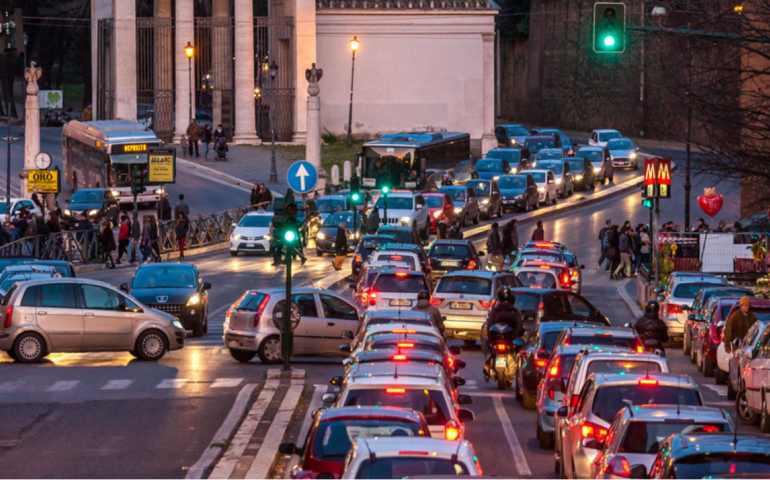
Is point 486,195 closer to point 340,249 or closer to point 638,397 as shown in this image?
point 340,249

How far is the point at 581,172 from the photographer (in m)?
67.8

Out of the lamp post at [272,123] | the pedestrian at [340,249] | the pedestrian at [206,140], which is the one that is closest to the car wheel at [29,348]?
the pedestrian at [340,249]

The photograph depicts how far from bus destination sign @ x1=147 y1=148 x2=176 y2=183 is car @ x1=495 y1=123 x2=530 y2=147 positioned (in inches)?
1172

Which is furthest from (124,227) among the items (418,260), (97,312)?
(97,312)

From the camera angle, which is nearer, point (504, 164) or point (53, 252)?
point (53, 252)

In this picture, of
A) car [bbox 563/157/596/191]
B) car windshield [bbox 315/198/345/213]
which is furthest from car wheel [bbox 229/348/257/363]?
car [bbox 563/157/596/191]

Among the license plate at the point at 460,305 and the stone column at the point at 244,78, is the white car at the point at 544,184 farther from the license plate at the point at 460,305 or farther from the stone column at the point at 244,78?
the license plate at the point at 460,305

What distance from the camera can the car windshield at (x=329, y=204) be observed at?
53.4 meters

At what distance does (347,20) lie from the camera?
277 ft

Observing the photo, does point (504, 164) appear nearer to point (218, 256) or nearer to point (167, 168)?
point (167, 168)

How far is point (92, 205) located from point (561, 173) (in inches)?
856

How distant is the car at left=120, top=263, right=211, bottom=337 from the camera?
3058cm

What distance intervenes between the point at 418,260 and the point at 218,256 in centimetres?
1456

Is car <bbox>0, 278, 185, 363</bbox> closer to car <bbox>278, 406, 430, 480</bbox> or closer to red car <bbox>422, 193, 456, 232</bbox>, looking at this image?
car <bbox>278, 406, 430, 480</bbox>
